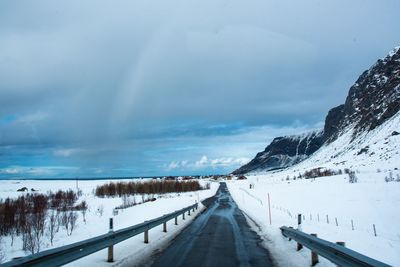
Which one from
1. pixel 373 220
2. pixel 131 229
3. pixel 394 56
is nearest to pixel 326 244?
pixel 131 229

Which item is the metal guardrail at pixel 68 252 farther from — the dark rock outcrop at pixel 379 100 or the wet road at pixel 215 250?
the dark rock outcrop at pixel 379 100

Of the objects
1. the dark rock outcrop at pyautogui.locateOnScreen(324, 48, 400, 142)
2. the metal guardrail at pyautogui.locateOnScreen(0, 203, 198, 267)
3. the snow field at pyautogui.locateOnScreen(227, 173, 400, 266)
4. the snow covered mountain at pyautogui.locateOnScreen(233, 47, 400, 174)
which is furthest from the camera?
the dark rock outcrop at pyautogui.locateOnScreen(324, 48, 400, 142)

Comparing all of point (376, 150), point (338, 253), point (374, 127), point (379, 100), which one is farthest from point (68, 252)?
point (379, 100)

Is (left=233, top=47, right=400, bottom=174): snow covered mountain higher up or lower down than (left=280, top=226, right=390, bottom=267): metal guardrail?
higher up

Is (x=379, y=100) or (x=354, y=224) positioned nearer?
(x=354, y=224)

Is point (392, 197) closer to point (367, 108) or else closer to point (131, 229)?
point (131, 229)

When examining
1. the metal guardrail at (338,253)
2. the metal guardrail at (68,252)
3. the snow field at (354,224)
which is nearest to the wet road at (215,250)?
the snow field at (354,224)

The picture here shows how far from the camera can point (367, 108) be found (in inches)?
7077

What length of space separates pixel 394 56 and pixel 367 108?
33.0 meters

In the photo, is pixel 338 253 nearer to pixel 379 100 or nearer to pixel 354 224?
pixel 354 224

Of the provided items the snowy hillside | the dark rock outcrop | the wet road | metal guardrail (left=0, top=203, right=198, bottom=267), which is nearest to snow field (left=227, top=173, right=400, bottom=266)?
the wet road

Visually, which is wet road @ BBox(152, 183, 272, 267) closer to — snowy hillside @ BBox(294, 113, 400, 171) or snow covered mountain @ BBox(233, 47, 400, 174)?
snowy hillside @ BBox(294, 113, 400, 171)

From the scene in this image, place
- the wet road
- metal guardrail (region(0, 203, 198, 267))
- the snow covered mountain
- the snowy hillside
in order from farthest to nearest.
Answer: the snow covered mountain, the snowy hillside, the wet road, metal guardrail (region(0, 203, 198, 267))

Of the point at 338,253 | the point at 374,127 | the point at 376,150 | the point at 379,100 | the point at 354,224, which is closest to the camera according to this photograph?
the point at 338,253
